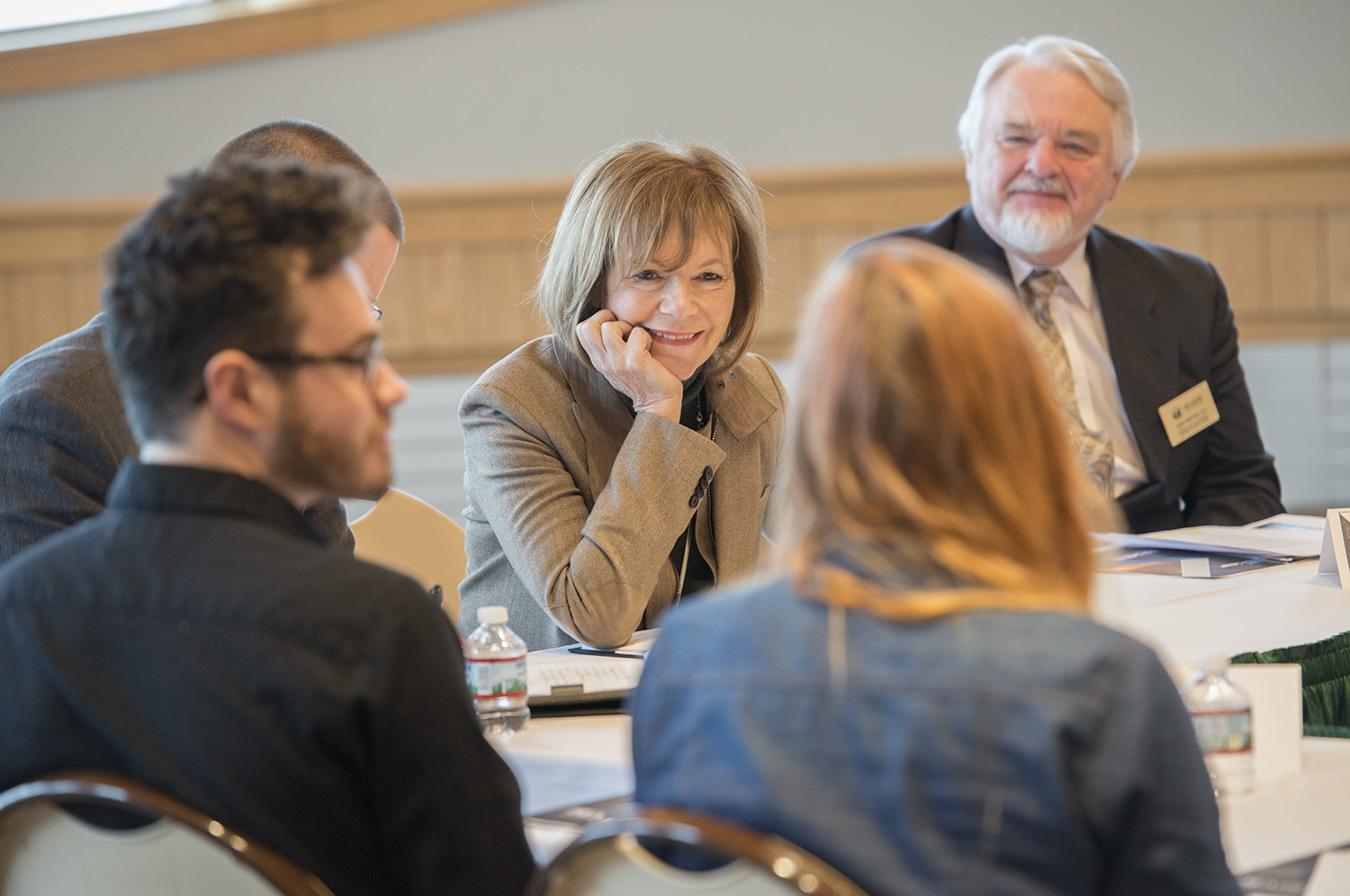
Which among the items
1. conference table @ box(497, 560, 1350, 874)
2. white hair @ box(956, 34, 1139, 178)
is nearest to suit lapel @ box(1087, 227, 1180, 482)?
white hair @ box(956, 34, 1139, 178)

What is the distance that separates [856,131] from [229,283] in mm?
4046

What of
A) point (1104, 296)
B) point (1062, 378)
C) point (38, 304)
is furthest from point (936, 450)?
point (38, 304)

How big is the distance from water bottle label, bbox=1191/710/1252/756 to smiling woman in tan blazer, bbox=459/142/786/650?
100 centimetres

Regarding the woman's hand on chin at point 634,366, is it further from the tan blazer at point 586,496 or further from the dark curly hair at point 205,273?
the dark curly hair at point 205,273

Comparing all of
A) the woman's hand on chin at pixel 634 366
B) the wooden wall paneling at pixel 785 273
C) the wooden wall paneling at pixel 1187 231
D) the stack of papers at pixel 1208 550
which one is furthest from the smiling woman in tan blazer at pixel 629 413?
the wooden wall paneling at pixel 1187 231

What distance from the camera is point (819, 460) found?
92cm

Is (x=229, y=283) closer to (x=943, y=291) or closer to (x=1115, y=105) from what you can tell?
(x=943, y=291)

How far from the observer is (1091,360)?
334cm

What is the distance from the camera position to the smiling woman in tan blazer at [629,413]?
7.34ft

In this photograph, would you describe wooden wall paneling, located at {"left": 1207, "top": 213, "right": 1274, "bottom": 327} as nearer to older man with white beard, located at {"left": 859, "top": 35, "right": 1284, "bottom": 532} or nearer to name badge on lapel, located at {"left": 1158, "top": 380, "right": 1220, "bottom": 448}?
older man with white beard, located at {"left": 859, "top": 35, "right": 1284, "bottom": 532}

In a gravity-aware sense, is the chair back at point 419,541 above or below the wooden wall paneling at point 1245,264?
below

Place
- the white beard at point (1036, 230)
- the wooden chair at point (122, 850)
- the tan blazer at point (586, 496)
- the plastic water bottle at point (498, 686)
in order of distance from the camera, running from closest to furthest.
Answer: the wooden chair at point (122, 850)
the plastic water bottle at point (498, 686)
the tan blazer at point (586, 496)
the white beard at point (1036, 230)

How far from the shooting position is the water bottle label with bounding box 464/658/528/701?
1.61 m

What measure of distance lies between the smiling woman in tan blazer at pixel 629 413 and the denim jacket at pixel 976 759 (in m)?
1.24
